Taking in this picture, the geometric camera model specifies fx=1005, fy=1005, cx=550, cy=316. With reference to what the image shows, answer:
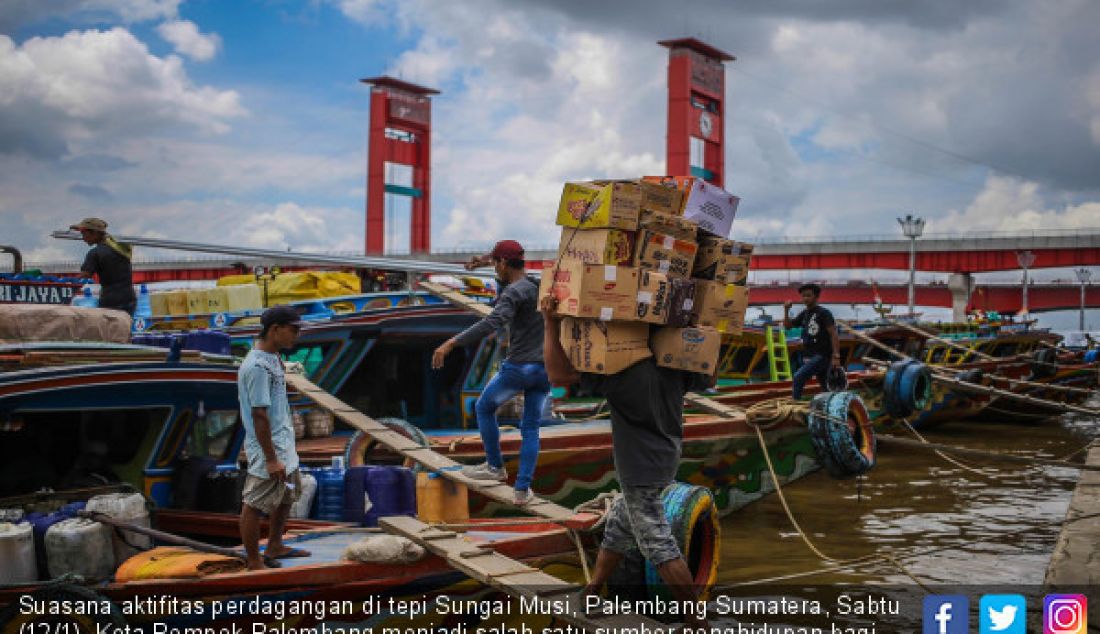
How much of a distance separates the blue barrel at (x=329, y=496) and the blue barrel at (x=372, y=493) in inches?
1.7

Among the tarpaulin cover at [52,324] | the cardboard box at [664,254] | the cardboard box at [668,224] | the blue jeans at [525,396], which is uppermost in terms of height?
the cardboard box at [668,224]

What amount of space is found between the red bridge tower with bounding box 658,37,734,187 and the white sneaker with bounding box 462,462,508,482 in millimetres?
50561

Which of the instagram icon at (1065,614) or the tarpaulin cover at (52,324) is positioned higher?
the tarpaulin cover at (52,324)

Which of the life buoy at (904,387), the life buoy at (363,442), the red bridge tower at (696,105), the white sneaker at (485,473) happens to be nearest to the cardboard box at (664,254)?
the white sneaker at (485,473)

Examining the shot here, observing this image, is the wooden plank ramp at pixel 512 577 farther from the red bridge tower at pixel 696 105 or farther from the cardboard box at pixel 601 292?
the red bridge tower at pixel 696 105

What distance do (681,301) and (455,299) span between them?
17.6ft

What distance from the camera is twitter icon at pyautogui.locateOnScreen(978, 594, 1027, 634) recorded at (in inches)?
241

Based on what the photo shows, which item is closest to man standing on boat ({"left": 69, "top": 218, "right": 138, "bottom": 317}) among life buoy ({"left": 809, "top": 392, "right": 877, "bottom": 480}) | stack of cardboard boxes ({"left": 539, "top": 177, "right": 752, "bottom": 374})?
stack of cardboard boxes ({"left": 539, "top": 177, "right": 752, "bottom": 374})

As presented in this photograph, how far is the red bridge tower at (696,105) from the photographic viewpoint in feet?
193

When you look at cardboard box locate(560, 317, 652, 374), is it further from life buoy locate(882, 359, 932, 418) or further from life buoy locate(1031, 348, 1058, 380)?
life buoy locate(1031, 348, 1058, 380)

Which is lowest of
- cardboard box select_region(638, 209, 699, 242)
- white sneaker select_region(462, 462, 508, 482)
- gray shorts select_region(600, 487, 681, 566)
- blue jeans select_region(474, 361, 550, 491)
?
white sneaker select_region(462, 462, 508, 482)

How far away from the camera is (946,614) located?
6.45 m

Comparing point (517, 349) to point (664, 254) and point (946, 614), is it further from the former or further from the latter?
point (946, 614)

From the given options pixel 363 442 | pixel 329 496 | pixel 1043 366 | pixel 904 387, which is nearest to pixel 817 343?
pixel 904 387
